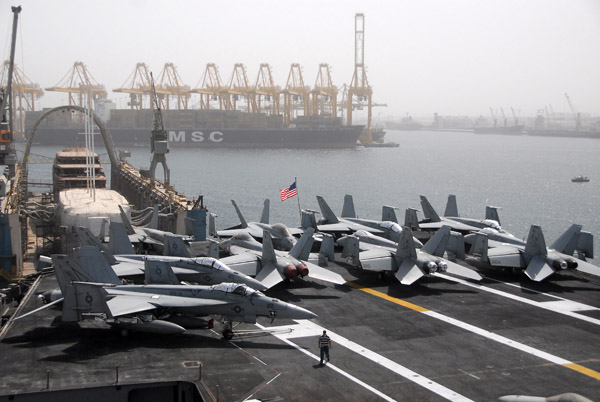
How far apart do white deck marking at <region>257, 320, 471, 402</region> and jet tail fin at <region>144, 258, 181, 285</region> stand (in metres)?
5.02

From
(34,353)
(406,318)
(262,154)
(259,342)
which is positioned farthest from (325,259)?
(262,154)

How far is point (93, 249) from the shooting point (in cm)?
2875

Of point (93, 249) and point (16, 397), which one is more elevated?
point (93, 249)

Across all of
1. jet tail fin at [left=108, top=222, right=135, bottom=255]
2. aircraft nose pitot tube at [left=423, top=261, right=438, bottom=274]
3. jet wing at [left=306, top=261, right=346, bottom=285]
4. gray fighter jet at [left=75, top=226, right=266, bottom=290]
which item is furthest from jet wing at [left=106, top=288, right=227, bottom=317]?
aircraft nose pitot tube at [left=423, top=261, right=438, bottom=274]

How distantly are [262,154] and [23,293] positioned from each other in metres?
162

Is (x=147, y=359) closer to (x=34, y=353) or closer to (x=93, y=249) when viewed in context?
(x=34, y=353)

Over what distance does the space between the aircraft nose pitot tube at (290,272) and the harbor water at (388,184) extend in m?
48.1

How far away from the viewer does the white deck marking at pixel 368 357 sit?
2248 centimetres

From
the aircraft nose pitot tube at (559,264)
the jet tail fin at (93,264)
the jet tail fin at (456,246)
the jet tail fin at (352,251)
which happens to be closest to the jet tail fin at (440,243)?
the jet tail fin at (456,246)

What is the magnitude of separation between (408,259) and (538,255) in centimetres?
864

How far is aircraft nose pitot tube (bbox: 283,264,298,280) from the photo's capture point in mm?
34469

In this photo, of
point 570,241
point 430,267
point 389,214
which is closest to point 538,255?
point 570,241

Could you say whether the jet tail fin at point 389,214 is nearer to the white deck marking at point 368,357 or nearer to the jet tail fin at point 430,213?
the jet tail fin at point 430,213

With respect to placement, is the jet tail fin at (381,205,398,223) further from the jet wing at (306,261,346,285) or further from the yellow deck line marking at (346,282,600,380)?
the jet wing at (306,261,346,285)
